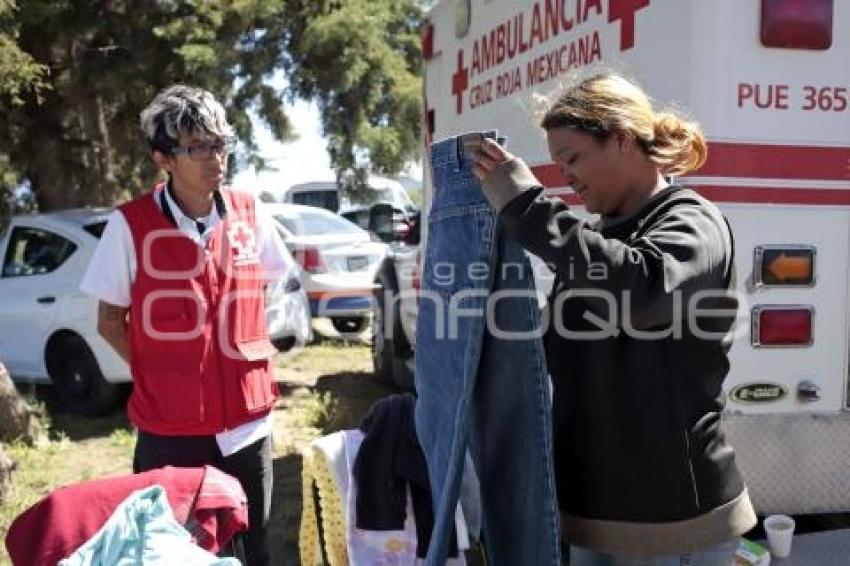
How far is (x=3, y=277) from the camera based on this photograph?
682cm

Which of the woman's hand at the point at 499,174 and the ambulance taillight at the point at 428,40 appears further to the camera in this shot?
the ambulance taillight at the point at 428,40

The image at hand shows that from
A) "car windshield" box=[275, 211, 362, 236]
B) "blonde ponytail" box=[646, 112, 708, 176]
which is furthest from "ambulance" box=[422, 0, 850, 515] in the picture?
"car windshield" box=[275, 211, 362, 236]

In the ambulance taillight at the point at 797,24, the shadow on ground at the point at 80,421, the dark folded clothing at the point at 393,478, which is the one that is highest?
the ambulance taillight at the point at 797,24

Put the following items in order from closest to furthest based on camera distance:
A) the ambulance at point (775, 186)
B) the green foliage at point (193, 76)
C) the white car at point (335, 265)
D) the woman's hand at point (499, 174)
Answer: the woman's hand at point (499, 174) < the ambulance at point (775, 186) < the green foliage at point (193, 76) < the white car at point (335, 265)

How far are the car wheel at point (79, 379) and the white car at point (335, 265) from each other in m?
3.46

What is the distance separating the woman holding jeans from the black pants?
1.21 metres

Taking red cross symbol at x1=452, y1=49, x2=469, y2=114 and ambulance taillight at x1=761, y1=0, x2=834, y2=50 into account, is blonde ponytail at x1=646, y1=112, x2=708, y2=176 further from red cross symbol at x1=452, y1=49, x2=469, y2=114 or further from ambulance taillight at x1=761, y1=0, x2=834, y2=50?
red cross symbol at x1=452, y1=49, x2=469, y2=114

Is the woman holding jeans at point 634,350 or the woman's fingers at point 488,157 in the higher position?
the woman's fingers at point 488,157

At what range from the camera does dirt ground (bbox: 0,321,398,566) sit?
454cm

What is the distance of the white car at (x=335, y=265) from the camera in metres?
9.70

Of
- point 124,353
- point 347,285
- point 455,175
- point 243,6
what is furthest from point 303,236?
point 455,175

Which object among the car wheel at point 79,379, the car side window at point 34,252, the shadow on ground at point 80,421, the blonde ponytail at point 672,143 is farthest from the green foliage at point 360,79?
the blonde ponytail at point 672,143

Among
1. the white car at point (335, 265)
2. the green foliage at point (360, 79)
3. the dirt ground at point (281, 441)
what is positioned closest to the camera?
the dirt ground at point (281, 441)

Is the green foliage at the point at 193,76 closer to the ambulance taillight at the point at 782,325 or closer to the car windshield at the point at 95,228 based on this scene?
the car windshield at the point at 95,228
